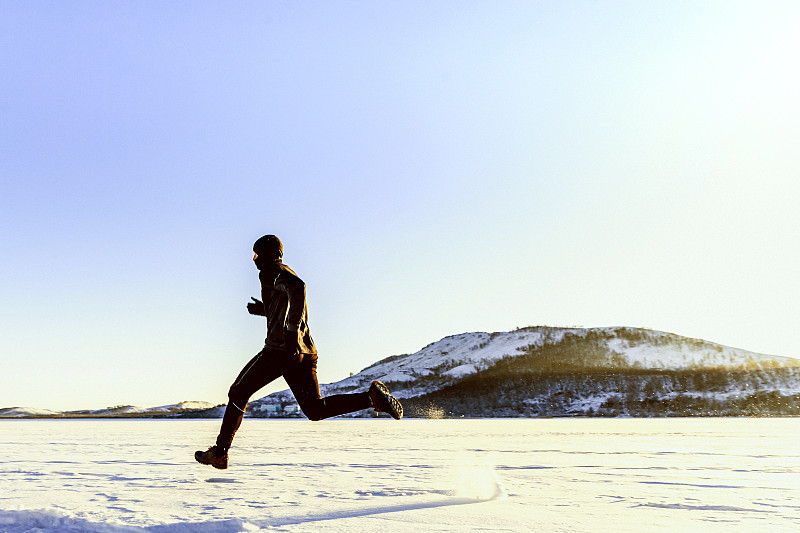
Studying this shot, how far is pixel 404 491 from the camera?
246 inches

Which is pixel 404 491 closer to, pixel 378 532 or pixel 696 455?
pixel 378 532

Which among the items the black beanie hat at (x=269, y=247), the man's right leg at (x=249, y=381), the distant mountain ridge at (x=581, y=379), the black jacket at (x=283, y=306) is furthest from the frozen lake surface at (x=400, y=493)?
the distant mountain ridge at (x=581, y=379)

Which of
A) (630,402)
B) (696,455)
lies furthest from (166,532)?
(630,402)

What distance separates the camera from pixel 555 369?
95812mm

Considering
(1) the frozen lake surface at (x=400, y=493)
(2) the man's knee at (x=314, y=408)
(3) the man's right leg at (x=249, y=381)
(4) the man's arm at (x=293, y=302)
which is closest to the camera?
(1) the frozen lake surface at (x=400, y=493)

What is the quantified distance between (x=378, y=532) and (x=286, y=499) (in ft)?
5.67

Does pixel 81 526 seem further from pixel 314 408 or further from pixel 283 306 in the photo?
pixel 283 306

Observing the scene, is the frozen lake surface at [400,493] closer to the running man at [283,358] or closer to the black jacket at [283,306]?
the running man at [283,358]

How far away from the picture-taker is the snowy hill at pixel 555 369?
82875mm

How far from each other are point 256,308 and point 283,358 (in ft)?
1.66

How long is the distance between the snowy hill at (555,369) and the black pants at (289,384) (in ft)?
243

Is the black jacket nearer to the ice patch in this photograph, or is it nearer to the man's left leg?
the man's left leg

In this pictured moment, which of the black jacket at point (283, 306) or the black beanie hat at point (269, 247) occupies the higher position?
the black beanie hat at point (269, 247)

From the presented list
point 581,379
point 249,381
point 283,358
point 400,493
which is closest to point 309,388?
point 283,358
